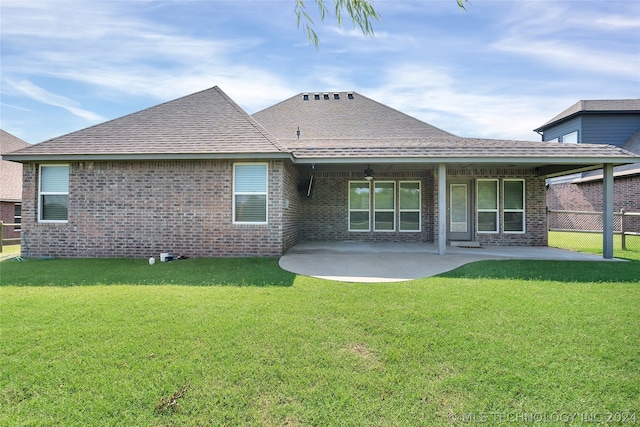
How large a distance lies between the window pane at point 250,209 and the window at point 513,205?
8.75m

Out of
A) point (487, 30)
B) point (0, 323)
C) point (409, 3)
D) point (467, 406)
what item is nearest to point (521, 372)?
point (467, 406)

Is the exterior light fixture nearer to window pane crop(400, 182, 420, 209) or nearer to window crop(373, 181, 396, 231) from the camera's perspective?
window crop(373, 181, 396, 231)

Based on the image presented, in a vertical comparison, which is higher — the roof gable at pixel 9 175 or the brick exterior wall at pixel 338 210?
the roof gable at pixel 9 175

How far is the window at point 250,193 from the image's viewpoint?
28.8 feet

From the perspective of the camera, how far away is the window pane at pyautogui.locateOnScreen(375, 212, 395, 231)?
12242mm

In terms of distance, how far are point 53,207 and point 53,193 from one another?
1.31 feet

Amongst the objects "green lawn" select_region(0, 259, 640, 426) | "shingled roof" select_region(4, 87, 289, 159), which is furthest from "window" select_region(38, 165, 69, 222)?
"green lawn" select_region(0, 259, 640, 426)

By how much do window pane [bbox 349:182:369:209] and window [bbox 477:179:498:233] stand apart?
4078 mm

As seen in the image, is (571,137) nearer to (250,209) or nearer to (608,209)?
(608,209)

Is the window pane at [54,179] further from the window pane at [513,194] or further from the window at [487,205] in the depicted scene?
the window pane at [513,194]

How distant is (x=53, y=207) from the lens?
905 centimetres

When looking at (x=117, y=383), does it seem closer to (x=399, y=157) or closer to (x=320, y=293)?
(x=320, y=293)

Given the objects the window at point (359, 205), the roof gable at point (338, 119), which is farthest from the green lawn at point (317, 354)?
the roof gable at point (338, 119)

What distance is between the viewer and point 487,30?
6.45 metres
